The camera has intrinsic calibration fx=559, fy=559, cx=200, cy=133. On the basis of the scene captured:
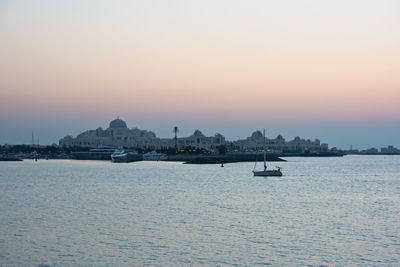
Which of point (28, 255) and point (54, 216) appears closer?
point (28, 255)

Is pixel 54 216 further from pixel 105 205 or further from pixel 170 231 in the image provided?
pixel 170 231

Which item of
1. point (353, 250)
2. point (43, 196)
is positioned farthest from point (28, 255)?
point (43, 196)

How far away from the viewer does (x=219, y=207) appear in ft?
160

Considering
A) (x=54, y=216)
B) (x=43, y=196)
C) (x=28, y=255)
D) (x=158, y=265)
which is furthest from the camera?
(x=43, y=196)

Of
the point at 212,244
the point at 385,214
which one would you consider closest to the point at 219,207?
the point at 385,214

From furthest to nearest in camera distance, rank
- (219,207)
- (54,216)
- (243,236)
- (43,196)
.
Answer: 1. (43,196)
2. (219,207)
3. (54,216)
4. (243,236)

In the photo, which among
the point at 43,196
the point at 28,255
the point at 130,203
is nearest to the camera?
the point at 28,255

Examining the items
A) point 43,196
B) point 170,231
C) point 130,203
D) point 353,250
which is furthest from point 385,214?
point 43,196

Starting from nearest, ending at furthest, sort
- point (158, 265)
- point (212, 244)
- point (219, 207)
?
point (158, 265) → point (212, 244) → point (219, 207)

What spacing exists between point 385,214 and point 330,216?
4.91 metres

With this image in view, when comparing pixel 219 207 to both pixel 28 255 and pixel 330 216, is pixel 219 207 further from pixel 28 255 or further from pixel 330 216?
pixel 28 255

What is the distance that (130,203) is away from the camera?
52406 mm

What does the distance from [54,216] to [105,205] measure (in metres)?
8.45

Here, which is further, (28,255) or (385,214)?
(385,214)
